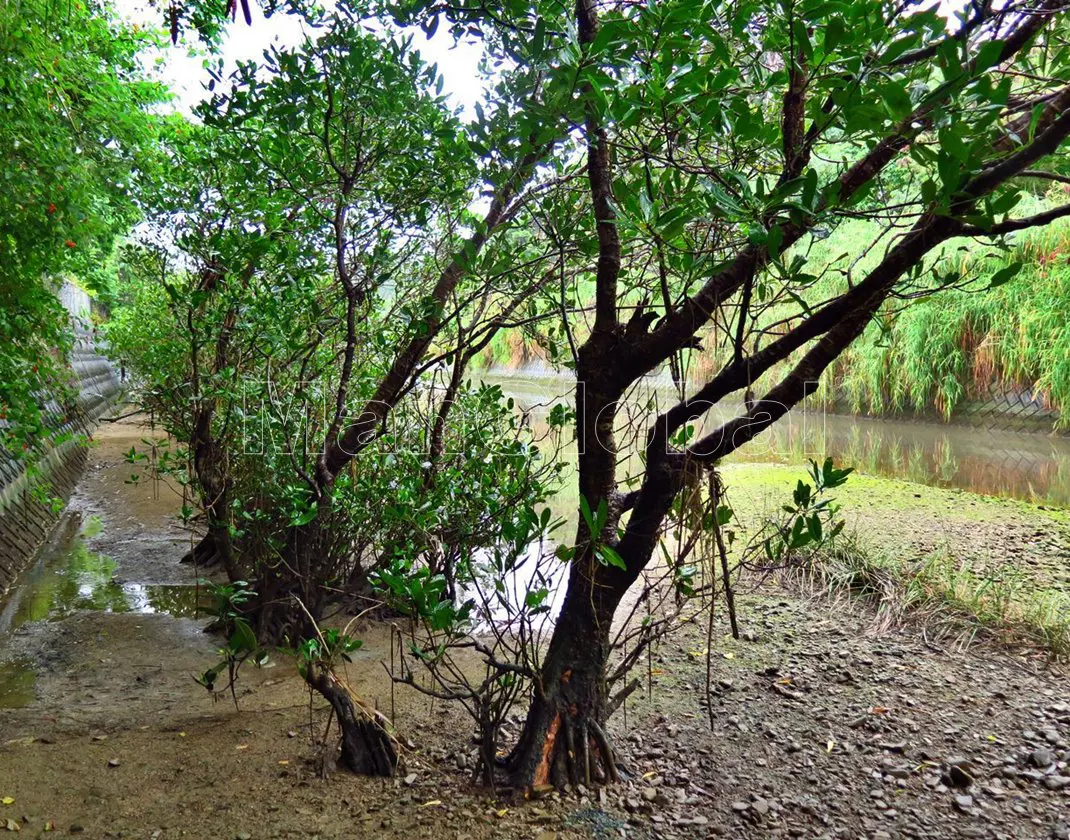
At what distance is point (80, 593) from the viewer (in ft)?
15.6

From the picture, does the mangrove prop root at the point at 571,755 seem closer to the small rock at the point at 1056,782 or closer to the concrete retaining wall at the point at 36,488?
the small rock at the point at 1056,782

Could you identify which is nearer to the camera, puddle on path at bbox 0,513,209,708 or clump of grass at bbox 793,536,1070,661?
clump of grass at bbox 793,536,1070,661

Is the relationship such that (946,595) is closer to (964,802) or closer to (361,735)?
(964,802)

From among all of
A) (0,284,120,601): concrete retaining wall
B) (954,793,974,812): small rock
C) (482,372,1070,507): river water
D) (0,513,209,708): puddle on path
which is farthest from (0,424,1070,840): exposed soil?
(482,372,1070,507): river water

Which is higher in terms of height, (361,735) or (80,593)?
(361,735)

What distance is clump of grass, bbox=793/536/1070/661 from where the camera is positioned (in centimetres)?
348

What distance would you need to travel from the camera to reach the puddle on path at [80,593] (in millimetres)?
4418

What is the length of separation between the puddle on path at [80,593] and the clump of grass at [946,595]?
3418 millimetres

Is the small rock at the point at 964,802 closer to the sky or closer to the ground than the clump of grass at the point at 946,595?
closer to the ground

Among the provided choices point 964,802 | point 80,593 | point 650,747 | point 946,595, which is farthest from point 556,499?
point 964,802

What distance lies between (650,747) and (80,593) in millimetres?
3805

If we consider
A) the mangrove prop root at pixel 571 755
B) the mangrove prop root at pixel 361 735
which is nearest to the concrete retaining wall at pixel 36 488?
the mangrove prop root at pixel 361 735

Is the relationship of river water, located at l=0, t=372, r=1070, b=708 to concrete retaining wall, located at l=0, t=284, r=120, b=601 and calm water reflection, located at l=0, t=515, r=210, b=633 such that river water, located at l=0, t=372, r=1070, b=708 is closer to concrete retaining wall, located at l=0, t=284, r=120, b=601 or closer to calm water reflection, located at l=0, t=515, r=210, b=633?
calm water reflection, located at l=0, t=515, r=210, b=633

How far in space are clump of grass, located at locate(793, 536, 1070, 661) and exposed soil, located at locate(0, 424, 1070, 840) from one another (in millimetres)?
127
